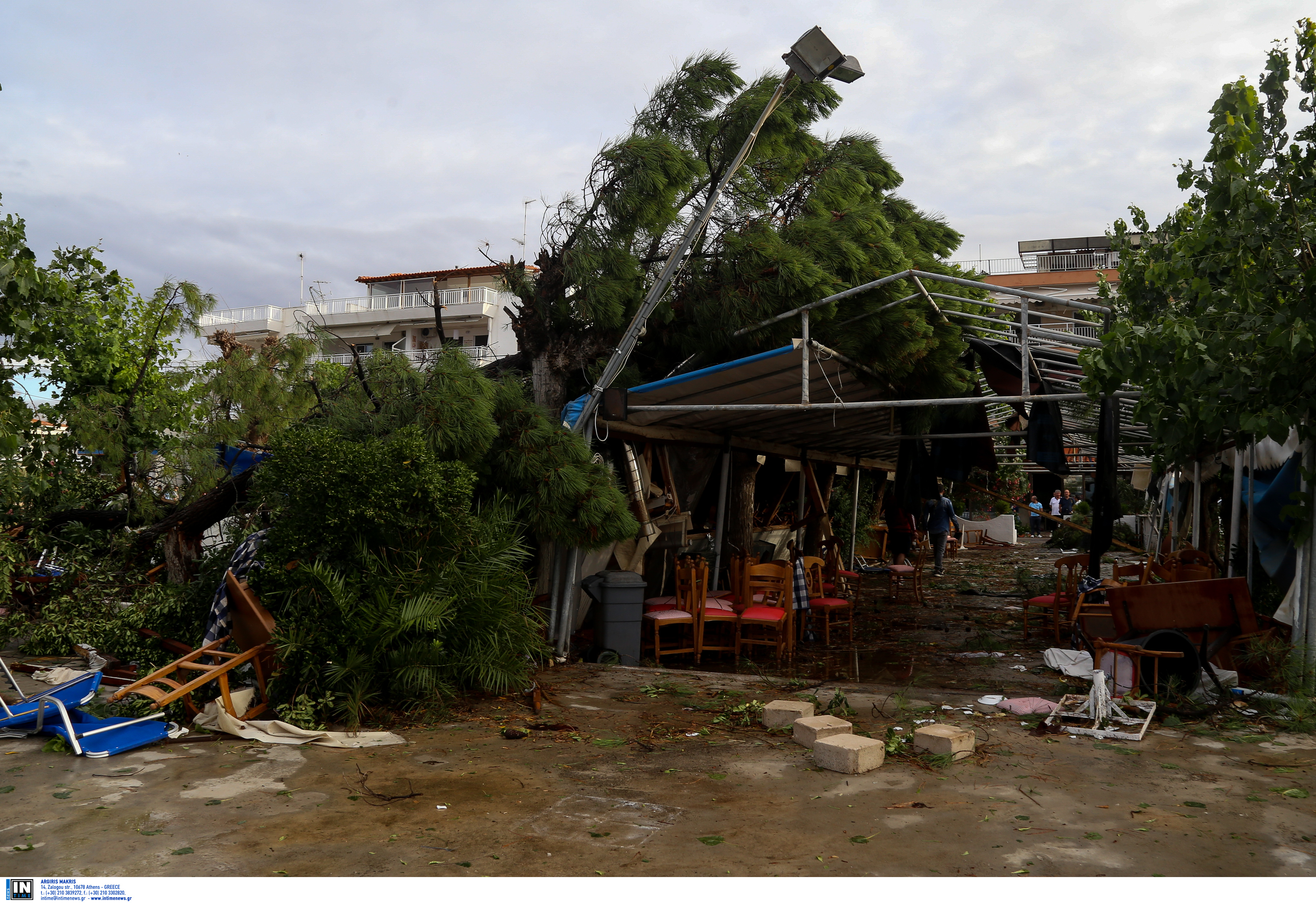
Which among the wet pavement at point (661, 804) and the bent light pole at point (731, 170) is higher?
the bent light pole at point (731, 170)

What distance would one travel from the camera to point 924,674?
7.85 meters

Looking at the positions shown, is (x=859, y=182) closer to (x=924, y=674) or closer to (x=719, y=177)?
(x=719, y=177)

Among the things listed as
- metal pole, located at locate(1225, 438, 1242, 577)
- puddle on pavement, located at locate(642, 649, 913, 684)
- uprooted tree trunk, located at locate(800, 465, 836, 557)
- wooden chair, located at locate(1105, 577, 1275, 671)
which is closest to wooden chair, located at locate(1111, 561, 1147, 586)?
metal pole, located at locate(1225, 438, 1242, 577)

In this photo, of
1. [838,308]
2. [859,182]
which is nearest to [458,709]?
[838,308]

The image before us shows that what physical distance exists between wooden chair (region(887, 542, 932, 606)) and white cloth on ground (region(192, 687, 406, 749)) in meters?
8.76

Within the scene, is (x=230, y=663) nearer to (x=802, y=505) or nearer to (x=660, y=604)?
(x=660, y=604)

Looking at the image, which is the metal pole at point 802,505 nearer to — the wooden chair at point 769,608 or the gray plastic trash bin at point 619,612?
the wooden chair at point 769,608

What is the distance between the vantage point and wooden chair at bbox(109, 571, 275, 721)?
5.36 meters

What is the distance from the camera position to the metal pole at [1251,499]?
7773 mm

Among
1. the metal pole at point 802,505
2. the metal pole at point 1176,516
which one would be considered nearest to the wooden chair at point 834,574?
the metal pole at point 802,505

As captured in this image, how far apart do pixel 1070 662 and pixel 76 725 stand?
6961mm

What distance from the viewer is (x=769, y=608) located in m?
8.55

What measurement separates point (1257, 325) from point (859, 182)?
3829 millimetres

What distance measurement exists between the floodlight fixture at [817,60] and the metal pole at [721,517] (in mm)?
4461
